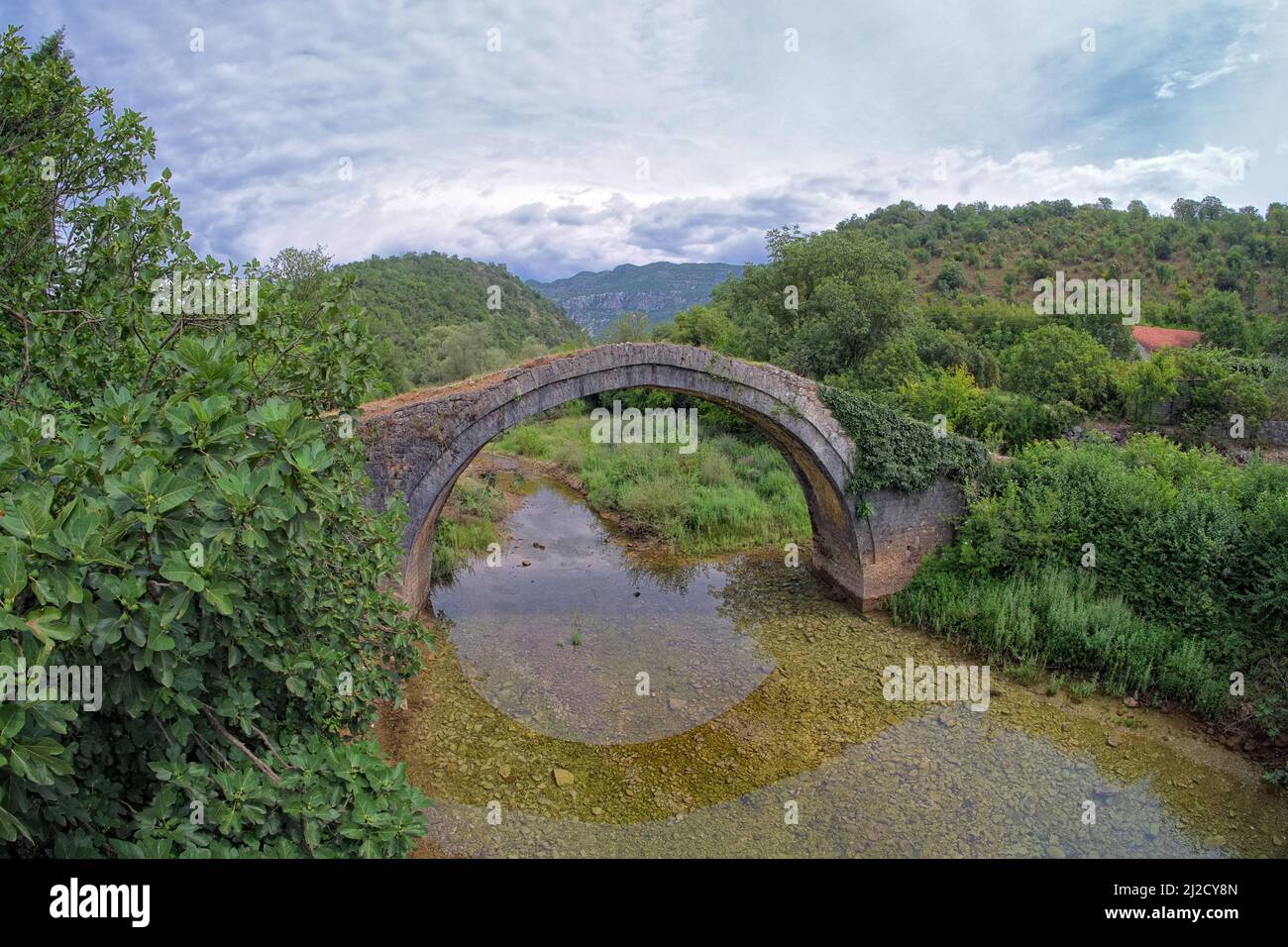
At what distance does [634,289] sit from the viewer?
265 feet

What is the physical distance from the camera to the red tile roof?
1137 inches

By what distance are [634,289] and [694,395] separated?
7221 cm

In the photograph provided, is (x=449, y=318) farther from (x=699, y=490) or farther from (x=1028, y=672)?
(x=1028, y=672)

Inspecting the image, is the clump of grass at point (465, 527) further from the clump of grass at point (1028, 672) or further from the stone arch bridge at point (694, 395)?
the clump of grass at point (1028, 672)

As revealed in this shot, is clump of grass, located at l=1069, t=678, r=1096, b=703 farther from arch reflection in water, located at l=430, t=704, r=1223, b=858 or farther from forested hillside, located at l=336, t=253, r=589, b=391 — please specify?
forested hillside, located at l=336, t=253, r=589, b=391

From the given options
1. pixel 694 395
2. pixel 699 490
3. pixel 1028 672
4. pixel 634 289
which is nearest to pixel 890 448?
pixel 694 395

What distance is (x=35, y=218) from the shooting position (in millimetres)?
5098

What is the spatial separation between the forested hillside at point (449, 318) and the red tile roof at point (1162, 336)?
2448 cm

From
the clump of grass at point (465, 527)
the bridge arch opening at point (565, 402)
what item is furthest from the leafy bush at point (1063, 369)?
the clump of grass at point (465, 527)

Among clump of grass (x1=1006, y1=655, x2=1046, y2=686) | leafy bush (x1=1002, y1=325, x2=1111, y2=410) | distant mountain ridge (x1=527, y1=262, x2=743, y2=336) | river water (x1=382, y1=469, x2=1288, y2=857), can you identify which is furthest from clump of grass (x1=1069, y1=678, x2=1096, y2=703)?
distant mountain ridge (x1=527, y1=262, x2=743, y2=336)

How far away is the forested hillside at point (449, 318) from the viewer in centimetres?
3388

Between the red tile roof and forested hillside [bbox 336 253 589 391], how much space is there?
80.3 ft
